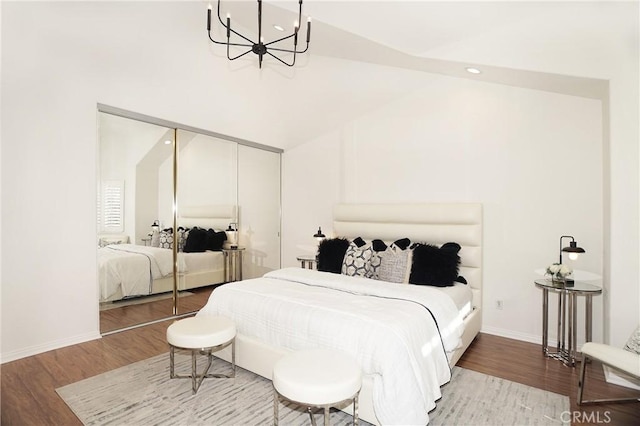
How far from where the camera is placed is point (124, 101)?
3652 millimetres

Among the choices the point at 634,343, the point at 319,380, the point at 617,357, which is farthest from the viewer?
the point at 634,343

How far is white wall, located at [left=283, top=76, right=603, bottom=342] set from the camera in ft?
11.1

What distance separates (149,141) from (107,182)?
0.69 m

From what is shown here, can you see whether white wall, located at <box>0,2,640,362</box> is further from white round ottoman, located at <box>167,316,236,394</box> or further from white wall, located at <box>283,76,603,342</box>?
white round ottoman, located at <box>167,316,236,394</box>

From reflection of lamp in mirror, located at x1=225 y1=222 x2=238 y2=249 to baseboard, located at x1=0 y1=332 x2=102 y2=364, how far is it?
6.43 ft

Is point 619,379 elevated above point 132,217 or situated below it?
below

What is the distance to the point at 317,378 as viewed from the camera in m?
1.83

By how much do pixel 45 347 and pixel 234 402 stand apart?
7.12ft

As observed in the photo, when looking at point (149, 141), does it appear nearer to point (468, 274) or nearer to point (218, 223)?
point (218, 223)

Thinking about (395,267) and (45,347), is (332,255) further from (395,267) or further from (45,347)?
(45,347)

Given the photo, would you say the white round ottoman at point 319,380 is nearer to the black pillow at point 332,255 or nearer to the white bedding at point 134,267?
the black pillow at point 332,255

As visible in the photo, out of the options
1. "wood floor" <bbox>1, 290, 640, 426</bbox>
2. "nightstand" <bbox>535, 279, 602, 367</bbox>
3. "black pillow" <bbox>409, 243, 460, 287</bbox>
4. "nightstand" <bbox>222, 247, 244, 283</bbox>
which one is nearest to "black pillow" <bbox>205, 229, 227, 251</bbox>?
"nightstand" <bbox>222, 247, 244, 283</bbox>

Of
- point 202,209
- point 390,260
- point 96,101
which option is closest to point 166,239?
point 202,209

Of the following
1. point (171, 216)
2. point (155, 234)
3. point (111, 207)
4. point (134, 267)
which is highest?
point (111, 207)
